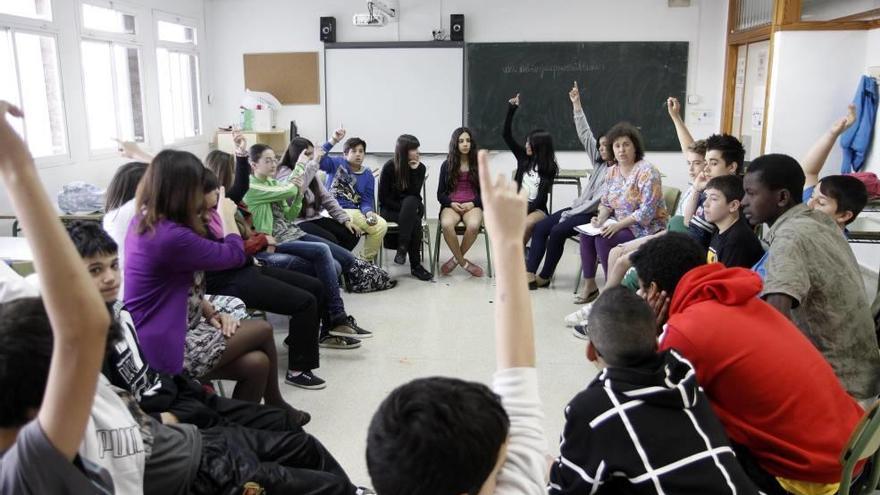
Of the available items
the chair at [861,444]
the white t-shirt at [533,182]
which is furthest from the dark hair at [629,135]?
the chair at [861,444]

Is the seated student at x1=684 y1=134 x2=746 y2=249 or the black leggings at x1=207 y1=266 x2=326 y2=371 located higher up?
the seated student at x1=684 y1=134 x2=746 y2=249

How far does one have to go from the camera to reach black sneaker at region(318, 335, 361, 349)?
156 inches

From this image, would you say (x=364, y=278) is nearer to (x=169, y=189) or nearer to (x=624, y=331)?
(x=169, y=189)

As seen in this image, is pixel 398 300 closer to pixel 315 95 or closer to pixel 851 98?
pixel 315 95

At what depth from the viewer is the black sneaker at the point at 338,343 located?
3961mm

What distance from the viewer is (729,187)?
299 centimetres

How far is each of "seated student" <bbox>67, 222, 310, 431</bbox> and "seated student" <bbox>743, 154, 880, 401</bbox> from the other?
1689mm

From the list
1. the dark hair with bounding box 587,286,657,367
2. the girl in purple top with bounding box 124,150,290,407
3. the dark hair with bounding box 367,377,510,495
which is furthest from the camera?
the girl in purple top with bounding box 124,150,290,407

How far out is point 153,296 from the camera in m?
2.36

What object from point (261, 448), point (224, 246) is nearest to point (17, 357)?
point (261, 448)

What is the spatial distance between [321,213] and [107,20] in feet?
9.98

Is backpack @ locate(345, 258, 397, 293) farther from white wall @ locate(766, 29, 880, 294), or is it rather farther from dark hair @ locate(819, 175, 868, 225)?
white wall @ locate(766, 29, 880, 294)

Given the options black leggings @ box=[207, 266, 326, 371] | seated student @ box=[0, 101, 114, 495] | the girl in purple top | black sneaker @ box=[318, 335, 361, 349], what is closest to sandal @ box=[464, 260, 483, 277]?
black sneaker @ box=[318, 335, 361, 349]

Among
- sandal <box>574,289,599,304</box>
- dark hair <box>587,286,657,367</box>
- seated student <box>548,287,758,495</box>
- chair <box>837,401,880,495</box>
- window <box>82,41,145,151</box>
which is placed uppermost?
window <box>82,41,145,151</box>
